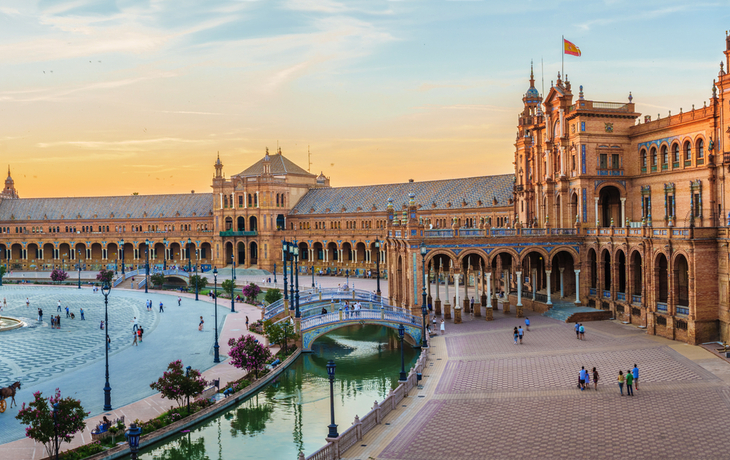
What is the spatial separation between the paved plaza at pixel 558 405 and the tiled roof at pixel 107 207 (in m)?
91.2

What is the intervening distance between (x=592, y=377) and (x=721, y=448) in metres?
10.3

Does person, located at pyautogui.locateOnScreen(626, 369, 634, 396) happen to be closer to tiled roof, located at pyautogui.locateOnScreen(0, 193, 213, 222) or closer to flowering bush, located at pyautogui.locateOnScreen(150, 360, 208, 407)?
flowering bush, located at pyautogui.locateOnScreen(150, 360, 208, 407)

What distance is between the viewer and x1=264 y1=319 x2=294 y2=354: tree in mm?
46906

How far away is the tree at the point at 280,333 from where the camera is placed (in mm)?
46906

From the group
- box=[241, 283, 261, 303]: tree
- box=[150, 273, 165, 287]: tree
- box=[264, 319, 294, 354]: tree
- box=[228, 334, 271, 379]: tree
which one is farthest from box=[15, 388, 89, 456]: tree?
box=[150, 273, 165, 287]: tree

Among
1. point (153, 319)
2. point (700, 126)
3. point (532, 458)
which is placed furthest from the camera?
point (153, 319)

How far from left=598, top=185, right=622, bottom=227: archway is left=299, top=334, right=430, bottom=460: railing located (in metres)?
32.4

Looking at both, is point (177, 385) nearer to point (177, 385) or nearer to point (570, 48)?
point (177, 385)

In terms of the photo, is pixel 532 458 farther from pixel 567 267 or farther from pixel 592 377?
pixel 567 267

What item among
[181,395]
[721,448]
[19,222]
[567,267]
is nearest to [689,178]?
[567,267]

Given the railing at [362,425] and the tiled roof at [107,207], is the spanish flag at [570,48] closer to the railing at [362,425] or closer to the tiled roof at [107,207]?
the railing at [362,425]

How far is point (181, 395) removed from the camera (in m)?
33.1

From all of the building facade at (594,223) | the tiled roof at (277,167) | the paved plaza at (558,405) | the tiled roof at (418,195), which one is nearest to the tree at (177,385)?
the paved plaza at (558,405)

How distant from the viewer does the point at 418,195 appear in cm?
10556
